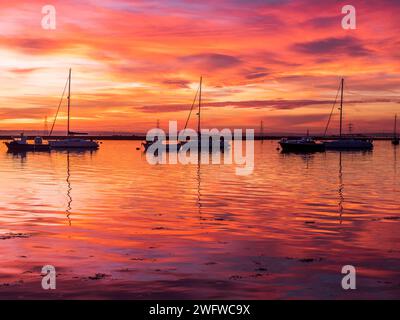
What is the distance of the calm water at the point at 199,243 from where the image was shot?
14.2m

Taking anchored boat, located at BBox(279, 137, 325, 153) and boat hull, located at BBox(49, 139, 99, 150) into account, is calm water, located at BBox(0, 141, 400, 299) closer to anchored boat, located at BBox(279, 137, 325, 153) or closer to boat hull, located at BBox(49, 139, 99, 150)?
anchored boat, located at BBox(279, 137, 325, 153)

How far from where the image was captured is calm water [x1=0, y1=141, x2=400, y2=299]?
1421 cm

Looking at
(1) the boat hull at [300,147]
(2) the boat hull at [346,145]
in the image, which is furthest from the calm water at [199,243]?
(2) the boat hull at [346,145]

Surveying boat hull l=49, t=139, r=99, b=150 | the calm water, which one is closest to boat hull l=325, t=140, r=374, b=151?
boat hull l=49, t=139, r=99, b=150

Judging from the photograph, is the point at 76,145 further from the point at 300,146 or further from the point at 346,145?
the point at 346,145

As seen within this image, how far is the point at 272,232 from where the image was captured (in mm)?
22469

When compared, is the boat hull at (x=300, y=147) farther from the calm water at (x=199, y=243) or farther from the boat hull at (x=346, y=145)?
the calm water at (x=199, y=243)

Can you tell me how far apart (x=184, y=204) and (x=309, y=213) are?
7389 mm

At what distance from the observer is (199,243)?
793 inches

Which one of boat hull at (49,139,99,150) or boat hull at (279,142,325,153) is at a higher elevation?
boat hull at (49,139,99,150)
